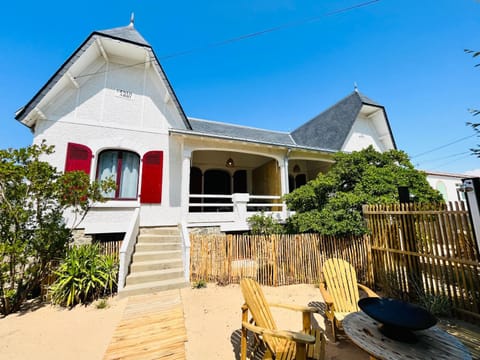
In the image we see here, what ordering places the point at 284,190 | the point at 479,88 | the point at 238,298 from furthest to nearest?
1. the point at 284,190
2. the point at 238,298
3. the point at 479,88

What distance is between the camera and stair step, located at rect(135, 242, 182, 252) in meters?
6.16

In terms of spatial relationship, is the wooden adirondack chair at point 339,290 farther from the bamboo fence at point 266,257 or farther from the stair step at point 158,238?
the stair step at point 158,238

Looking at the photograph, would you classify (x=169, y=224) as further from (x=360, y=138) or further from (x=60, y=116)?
(x=360, y=138)

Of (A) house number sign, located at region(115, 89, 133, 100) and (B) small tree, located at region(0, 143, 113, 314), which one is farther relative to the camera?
(A) house number sign, located at region(115, 89, 133, 100)

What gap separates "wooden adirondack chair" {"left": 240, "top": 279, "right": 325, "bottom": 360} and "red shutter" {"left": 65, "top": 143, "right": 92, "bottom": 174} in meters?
6.86

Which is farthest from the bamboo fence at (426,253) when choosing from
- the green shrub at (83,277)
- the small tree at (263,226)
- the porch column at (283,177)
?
the green shrub at (83,277)

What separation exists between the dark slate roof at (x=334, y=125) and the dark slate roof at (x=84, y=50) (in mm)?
7679

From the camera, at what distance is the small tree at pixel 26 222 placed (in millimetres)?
4383

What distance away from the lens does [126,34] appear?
767 centimetres

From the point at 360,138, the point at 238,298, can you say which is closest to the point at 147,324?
the point at 238,298

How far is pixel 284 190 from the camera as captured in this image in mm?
8875

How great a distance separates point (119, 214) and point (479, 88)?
384 inches

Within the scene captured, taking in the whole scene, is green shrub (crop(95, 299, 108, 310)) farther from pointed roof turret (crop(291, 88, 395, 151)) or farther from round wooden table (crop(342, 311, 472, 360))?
pointed roof turret (crop(291, 88, 395, 151))

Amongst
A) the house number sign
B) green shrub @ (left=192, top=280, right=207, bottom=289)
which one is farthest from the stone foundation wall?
the house number sign
